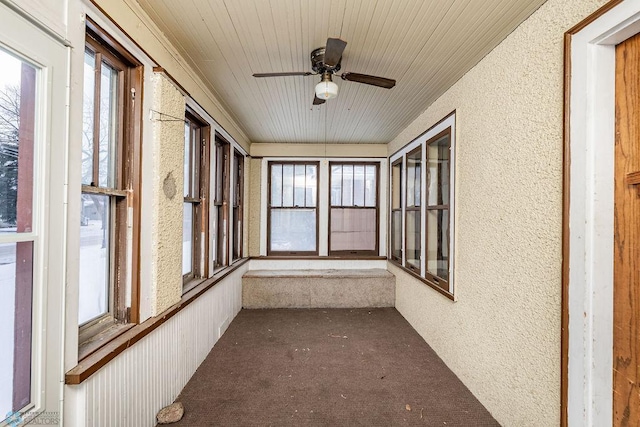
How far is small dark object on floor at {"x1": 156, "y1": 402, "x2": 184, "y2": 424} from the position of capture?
1896mm

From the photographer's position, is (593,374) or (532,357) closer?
(593,374)

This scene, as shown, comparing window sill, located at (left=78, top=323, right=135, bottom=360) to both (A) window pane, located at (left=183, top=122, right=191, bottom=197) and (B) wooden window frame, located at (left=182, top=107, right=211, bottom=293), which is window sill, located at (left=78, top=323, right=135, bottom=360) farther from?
(A) window pane, located at (left=183, top=122, right=191, bottom=197)

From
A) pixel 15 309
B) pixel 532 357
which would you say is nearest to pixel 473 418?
pixel 532 357

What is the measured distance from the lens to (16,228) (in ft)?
3.45

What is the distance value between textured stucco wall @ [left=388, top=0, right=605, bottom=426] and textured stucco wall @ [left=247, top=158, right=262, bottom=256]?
10.5 ft

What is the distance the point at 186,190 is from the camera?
8.47 ft

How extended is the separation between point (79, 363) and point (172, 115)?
1562 mm

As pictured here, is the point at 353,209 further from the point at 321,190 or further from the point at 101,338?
the point at 101,338

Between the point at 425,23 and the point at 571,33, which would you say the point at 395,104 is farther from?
the point at 571,33

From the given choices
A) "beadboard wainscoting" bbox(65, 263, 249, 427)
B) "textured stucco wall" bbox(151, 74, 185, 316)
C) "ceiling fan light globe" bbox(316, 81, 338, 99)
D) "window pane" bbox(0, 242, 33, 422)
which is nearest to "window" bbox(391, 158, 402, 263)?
"ceiling fan light globe" bbox(316, 81, 338, 99)

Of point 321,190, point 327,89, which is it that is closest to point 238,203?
point 321,190

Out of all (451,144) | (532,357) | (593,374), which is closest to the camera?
(593,374)

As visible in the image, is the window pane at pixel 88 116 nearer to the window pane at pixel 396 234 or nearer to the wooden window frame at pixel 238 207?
the wooden window frame at pixel 238 207

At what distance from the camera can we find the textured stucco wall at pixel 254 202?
479 cm
